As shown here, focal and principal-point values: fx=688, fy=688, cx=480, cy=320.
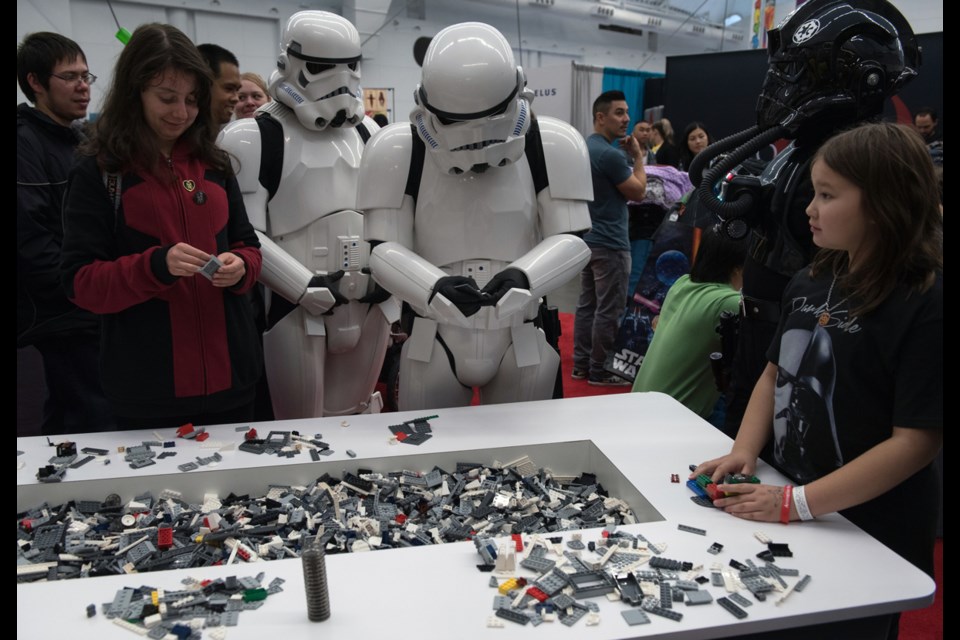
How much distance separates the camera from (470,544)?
124cm

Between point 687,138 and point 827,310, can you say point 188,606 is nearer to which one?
point 827,310

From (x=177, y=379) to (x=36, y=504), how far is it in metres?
0.40

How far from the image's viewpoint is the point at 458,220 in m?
1.96

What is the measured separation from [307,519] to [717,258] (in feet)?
4.82

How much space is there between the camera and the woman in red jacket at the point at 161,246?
163 centimetres

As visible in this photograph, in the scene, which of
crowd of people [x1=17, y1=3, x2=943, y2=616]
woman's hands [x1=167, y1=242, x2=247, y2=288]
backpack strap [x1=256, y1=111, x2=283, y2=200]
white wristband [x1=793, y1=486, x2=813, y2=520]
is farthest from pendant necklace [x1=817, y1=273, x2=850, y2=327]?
backpack strap [x1=256, y1=111, x2=283, y2=200]

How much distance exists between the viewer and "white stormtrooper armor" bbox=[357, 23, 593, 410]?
180cm

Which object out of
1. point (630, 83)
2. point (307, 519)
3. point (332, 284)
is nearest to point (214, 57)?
point (332, 284)

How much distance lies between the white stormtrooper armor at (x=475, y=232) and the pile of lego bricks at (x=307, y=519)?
17.1 inches

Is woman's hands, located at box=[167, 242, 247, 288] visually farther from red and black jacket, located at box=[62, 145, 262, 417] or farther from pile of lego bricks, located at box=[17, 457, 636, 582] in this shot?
pile of lego bricks, located at box=[17, 457, 636, 582]

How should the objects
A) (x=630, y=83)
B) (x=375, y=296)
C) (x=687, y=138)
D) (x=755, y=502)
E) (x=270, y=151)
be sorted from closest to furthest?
(x=755, y=502)
(x=270, y=151)
(x=375, y=296)
(x=687, y=138)
(x=630, y=83)

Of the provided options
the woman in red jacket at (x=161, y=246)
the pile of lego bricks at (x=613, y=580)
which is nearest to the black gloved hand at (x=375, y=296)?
the woman in red jacket at (x=161, y=246)

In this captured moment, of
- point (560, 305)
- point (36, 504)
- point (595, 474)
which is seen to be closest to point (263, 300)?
point (36, 504)

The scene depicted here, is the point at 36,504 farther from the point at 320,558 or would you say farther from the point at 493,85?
the point at 493,85
